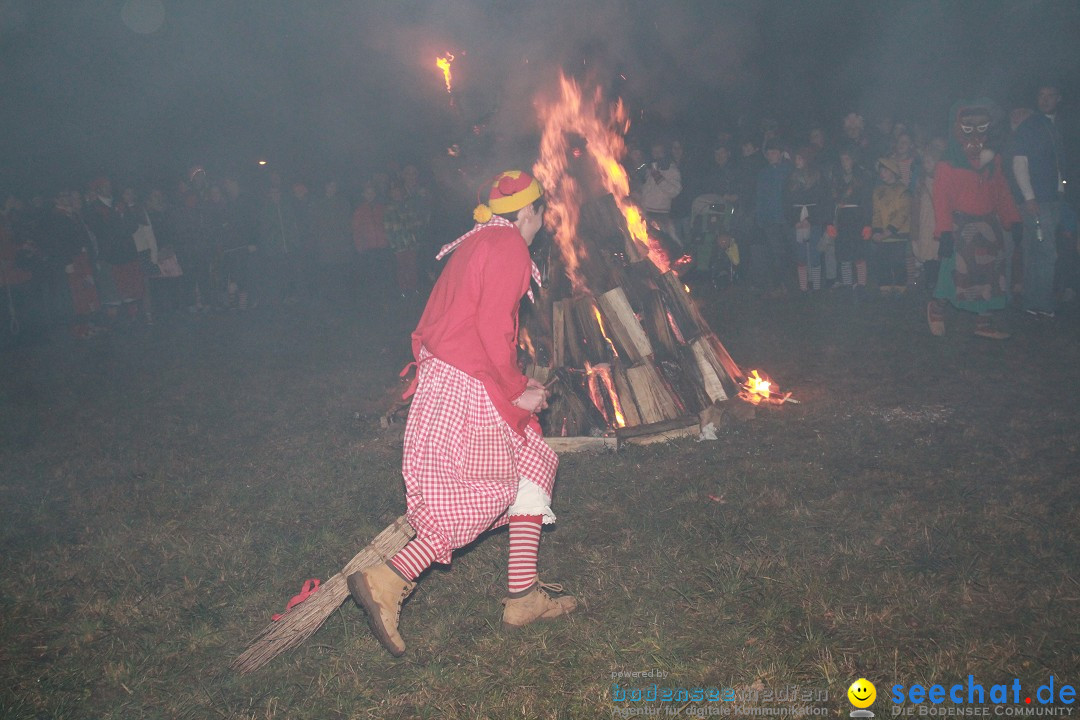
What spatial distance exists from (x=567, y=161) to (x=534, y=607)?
394 cm

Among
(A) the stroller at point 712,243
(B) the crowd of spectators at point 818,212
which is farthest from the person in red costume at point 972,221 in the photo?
(A) the stroller at point 712,243

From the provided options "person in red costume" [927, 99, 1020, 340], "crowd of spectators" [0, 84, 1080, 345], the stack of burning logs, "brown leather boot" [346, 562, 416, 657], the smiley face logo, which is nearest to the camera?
the smiley face logo

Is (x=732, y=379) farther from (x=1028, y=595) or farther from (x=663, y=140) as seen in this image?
(x=663, y=140)

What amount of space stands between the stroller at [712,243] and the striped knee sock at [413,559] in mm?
8649

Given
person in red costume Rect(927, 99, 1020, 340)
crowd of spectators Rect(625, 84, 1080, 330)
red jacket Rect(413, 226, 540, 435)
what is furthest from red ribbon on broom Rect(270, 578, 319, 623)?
person in red costume Rect(927, 99, 1020, 340)

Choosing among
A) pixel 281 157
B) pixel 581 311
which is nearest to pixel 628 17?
pixel 581 311

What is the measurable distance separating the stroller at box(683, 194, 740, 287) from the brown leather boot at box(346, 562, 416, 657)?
877 cm

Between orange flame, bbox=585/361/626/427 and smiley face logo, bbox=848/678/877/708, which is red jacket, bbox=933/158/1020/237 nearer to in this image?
orange flame, bbox=585/361/626/427

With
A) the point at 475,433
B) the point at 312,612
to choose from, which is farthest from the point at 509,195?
the point at 312,612

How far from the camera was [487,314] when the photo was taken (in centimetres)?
332

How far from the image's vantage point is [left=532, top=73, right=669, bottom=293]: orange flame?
607 cm

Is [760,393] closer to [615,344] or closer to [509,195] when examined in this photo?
[615,344]

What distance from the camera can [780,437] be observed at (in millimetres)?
5531

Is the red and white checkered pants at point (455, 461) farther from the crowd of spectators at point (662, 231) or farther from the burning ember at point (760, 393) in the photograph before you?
the crowd of spectators at point (662, 231)
